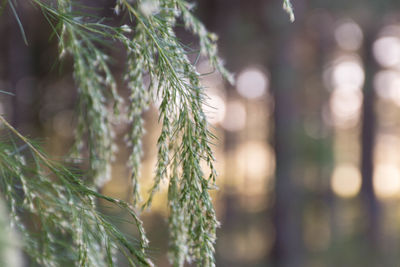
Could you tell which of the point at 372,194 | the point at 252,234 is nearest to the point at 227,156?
the point at 252,234

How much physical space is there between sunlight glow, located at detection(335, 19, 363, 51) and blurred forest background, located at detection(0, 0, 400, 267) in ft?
0.12

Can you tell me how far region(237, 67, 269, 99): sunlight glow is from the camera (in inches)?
482

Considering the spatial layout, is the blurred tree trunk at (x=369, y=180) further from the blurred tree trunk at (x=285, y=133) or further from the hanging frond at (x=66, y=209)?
the hanging frond at (x=66, y=209)

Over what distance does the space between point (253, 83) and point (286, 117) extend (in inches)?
260

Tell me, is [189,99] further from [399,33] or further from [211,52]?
[399,33]

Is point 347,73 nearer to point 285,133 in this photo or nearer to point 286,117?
A: point 286,117

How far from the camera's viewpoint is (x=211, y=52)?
1290 millimetres

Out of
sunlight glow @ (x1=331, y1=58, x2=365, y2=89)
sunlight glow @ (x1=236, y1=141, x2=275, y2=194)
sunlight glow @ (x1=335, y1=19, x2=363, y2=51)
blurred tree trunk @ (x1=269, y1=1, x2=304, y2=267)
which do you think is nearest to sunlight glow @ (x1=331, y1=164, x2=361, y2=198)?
sunlight glow @ (x1=236, y1=141, x2=275, y2=194)

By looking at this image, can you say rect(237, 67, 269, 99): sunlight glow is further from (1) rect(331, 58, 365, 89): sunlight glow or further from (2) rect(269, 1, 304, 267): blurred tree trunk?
(2) rect(269, 1, 304, 267): blurred tree trunk

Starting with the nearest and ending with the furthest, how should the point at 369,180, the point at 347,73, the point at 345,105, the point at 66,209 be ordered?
the point at 66,209, the point at 369,180, the point at 347,73, the point at 345,105

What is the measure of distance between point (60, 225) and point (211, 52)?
0.78 metres

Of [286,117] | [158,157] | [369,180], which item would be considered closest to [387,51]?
Answer: [369,180]

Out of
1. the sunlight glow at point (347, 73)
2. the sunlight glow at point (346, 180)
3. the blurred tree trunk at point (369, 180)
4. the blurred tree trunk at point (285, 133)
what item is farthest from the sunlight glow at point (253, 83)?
the sunlight glow at point (346, 180)

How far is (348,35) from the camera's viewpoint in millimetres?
11055
